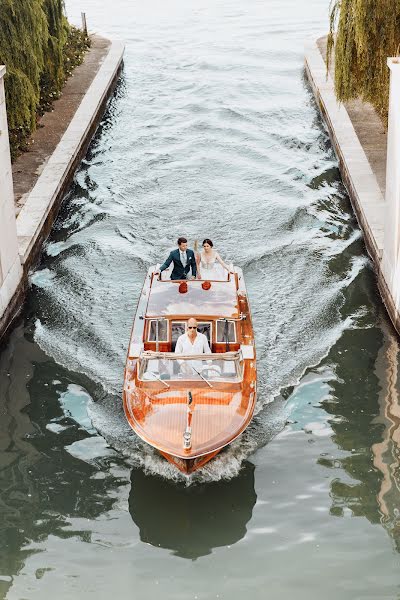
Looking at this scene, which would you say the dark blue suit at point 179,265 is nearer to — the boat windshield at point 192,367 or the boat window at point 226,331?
the boat window at point 226,331

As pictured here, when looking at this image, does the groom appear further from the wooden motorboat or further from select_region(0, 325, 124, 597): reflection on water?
select_region(0, 325, 124, 597): reflection on water

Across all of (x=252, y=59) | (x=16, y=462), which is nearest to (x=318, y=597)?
(x=16, y=462)

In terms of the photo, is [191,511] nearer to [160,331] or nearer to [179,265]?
[160,331]

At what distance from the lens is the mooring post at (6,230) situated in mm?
17438

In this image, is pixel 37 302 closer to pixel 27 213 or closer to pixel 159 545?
pixel 27 213

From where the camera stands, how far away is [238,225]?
22.2m

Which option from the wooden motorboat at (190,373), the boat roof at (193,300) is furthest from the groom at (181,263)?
the boat roof at (193,300)

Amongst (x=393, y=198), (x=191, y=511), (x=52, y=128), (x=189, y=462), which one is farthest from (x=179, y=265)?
(x=52, y=128)

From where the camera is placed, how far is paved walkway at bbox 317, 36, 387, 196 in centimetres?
2305

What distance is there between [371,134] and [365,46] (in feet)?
18.7

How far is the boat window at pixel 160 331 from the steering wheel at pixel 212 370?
1175mm

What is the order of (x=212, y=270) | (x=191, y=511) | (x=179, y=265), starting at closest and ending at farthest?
(x=191, y=511), (x=179, y=265), (x=212, y=270)

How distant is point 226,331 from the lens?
14.8 metres

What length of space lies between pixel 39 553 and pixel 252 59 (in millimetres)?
29270
